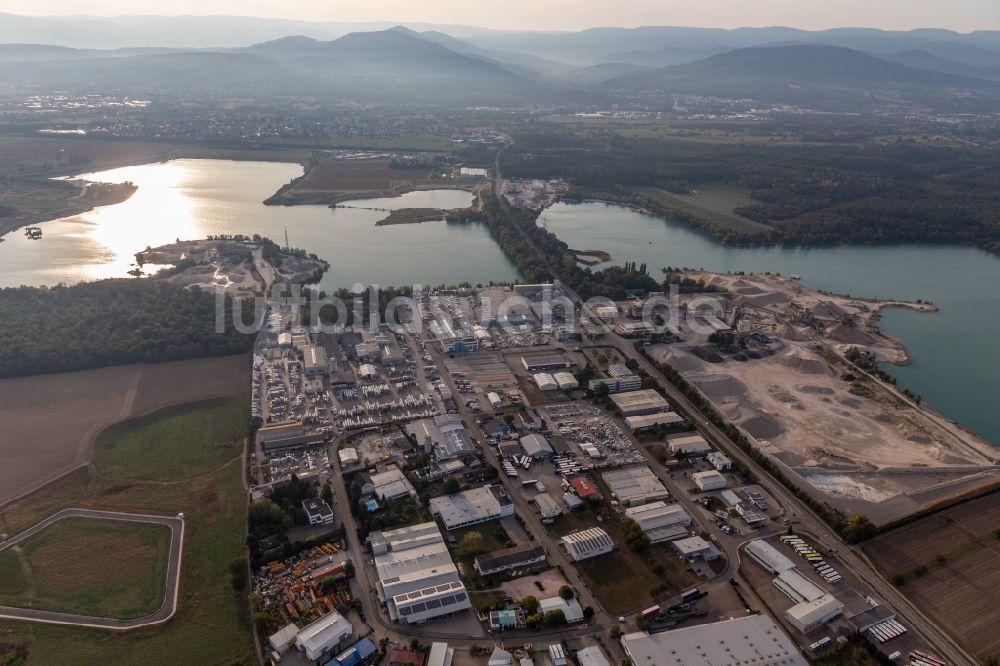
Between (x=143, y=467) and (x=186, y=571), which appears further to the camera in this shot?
(x=143, y=467)

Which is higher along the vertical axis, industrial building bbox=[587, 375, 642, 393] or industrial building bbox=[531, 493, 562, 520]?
industrial building bbox=[587, 375, 642, 393]

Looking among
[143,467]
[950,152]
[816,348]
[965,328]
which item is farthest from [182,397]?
[950,152]

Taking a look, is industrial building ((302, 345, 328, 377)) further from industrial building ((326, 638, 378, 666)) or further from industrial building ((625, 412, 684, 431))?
industrial building ((326, 638, 378, 666))

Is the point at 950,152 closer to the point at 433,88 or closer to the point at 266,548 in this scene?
the point at 266,548

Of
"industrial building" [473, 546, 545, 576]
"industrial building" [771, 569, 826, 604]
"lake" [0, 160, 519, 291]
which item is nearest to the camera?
"industrial building" [771, 569, 826, 604]

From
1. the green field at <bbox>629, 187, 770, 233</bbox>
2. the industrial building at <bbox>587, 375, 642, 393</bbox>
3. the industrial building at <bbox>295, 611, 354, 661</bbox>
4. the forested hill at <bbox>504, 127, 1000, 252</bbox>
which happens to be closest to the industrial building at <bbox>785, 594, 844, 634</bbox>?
the industrial building at <bbox>295, 611, 354, 661</bbox>

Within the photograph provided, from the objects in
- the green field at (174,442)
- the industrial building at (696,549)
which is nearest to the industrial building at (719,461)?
the industrial building at (696,549)

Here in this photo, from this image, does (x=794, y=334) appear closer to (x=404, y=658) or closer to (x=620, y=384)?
(x=620, y=384)
